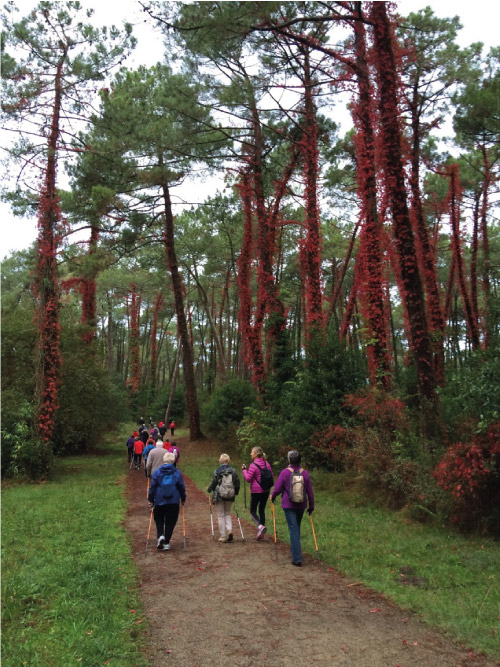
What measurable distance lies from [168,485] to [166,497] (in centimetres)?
19

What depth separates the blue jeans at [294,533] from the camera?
6531 millimetres

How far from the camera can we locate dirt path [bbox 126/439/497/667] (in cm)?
398

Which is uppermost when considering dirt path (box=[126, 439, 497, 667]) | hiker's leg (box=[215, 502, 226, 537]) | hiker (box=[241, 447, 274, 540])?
hiker (box=[241, 447, 274, 540])

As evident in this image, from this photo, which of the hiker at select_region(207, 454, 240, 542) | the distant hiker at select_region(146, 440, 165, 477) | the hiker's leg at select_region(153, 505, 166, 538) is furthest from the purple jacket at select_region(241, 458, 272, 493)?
the distant hiker at select_region(146, 440, 165, 477)

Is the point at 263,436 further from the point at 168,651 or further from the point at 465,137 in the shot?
the point at 465,137

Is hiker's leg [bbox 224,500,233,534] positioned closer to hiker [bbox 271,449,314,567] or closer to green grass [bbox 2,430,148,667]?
hiker [bbox 271,449,314,567]

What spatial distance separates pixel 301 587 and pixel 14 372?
49.1 feet

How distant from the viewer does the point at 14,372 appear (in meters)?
17.2

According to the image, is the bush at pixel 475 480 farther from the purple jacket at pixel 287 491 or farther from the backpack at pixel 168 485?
the backpack at pixel 168 485

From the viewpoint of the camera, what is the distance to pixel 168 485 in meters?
7.48

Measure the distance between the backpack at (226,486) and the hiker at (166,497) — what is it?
63 centimetres

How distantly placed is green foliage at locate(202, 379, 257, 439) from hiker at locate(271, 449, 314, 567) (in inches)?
576

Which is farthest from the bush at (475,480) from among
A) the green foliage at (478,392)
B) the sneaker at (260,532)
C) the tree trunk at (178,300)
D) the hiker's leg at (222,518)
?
the tree trunk at (178,300)

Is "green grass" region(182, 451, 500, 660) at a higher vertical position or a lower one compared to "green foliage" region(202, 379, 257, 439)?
lower
